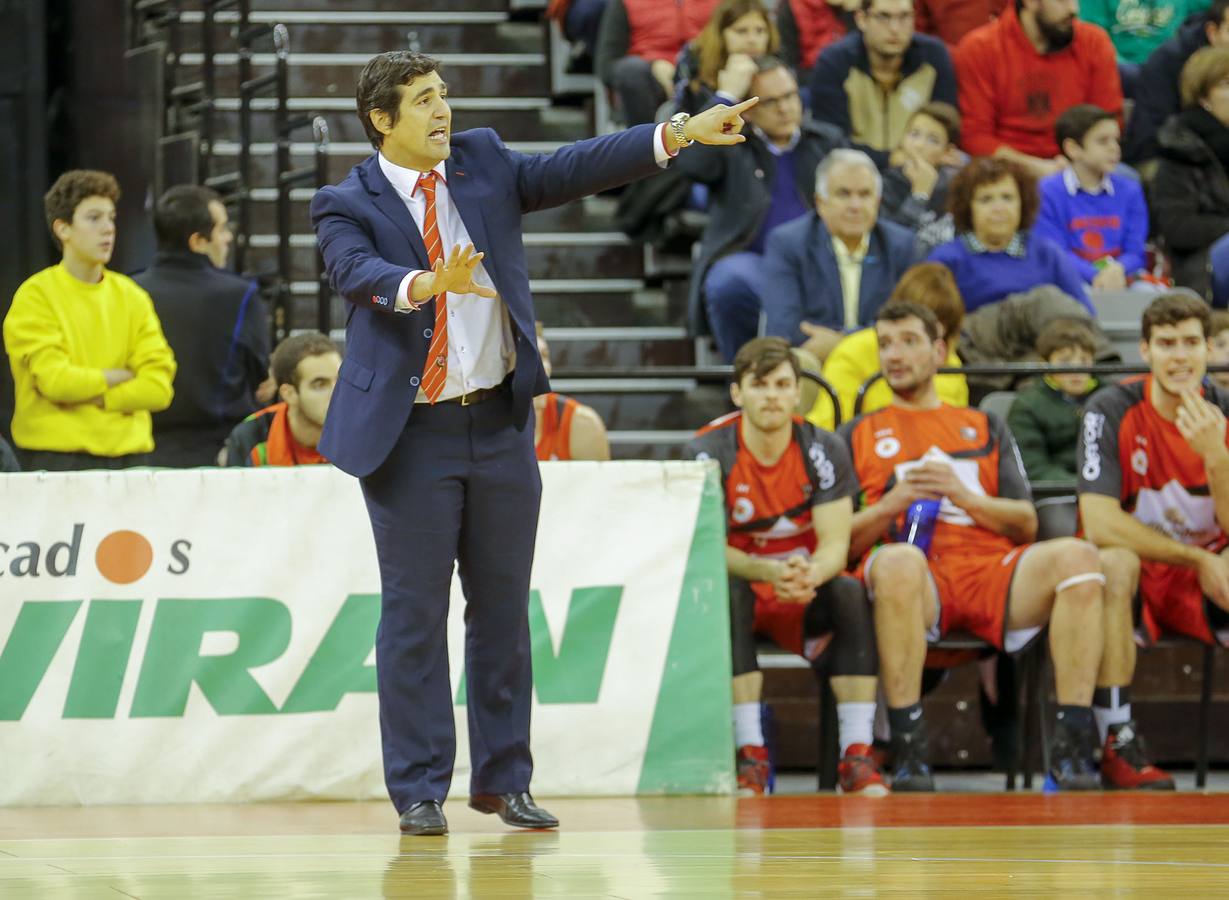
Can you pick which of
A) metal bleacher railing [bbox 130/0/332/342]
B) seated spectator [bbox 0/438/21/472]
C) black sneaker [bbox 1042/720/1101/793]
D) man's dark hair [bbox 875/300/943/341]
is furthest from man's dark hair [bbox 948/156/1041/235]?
seated spectator [bbox 0/438/21/472]

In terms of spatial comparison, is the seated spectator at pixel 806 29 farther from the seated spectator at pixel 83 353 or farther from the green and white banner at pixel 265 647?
the green and white banner at pixel 265 647

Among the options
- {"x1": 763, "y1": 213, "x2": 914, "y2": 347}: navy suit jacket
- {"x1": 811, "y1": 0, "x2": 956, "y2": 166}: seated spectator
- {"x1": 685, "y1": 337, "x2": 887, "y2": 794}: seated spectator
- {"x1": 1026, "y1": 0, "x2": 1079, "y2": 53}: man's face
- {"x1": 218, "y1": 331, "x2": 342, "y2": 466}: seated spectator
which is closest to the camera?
{"x1": 685, "y1": 337, "x2": 887, "y2": 794}: seated spectator

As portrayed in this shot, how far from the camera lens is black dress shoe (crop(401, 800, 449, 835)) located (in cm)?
516

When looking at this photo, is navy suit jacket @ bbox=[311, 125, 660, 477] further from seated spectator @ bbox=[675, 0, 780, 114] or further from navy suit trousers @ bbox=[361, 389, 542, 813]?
seated spectator @ bbox=[675, 0, 780, 114]

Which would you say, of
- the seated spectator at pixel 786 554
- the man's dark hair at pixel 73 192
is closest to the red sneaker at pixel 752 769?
the seated spectator at pixel 786 554

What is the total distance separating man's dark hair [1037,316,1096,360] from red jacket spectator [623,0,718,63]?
292cm

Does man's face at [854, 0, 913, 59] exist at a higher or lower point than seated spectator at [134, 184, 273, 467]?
higher

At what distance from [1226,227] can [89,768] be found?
6220 millimetres

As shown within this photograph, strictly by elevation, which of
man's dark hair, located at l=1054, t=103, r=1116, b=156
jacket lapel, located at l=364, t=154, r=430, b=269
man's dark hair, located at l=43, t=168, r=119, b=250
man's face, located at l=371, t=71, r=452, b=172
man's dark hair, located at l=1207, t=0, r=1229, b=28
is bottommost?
jacket lapel, located at l=364, t=154, r=430, b=269

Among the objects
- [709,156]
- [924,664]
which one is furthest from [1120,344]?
[924,664]

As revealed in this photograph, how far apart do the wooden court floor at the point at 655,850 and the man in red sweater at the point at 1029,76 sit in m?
5.24

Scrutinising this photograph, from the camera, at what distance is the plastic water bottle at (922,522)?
7.52 metres

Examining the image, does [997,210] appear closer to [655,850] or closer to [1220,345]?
[1220,345]

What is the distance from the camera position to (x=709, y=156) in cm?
967
